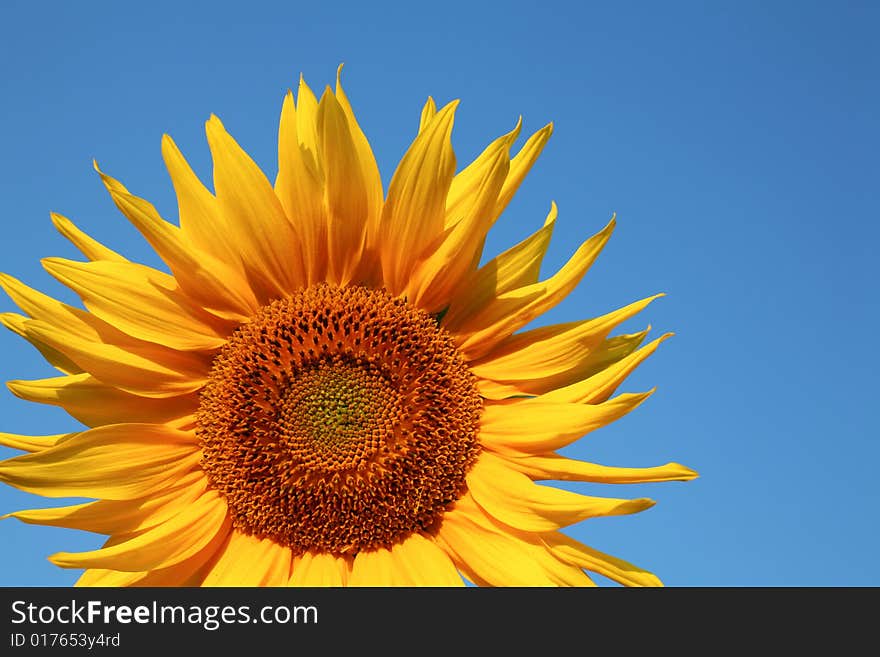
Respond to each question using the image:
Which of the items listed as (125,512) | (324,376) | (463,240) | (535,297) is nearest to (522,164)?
(463,240)

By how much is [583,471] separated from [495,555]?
0.56 m

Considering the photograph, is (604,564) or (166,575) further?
(166,575)

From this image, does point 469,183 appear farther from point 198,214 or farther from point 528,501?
point 528,501

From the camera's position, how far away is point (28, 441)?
4734 millimetres

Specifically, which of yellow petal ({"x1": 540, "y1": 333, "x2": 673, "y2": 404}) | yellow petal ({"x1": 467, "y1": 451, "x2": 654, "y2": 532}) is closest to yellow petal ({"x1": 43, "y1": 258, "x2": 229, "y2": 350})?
yellow petal ({"x1": 467, "y1": 451, "x2": 654, "y2": 532})

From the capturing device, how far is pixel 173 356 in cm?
468

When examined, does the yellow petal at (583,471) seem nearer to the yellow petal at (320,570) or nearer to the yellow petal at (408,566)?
the yellow petal at (408,566)

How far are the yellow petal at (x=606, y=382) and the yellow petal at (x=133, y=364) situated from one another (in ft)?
5.90

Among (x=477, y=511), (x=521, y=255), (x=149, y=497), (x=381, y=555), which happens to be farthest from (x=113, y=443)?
(x=521, y=255)

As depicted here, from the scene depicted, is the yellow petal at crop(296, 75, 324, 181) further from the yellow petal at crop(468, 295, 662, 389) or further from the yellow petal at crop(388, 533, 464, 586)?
the yellow petal at crop(388, 533, 464, 586)

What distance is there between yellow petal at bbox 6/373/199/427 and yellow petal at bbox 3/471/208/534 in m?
0.37

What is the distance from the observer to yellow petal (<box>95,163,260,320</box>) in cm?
439

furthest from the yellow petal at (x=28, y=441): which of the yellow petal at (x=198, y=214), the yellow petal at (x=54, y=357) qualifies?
the yellow petal at (x=198, y=214)

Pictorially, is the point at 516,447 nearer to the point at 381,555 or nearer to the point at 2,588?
the point at 381,555
